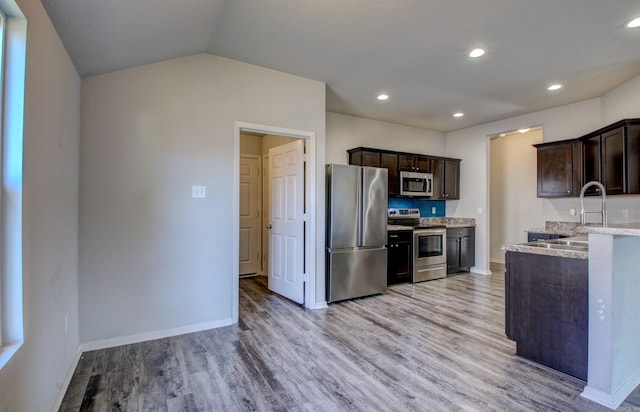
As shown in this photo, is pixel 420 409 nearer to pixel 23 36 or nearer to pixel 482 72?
pixel 23 36

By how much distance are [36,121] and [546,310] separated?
3.43 meters

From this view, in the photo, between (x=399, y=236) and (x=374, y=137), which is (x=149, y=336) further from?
(x=374, y=137)

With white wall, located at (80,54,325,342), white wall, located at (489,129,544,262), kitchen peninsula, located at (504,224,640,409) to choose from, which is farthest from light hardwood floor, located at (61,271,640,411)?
white wall, located at (489,129,544,262)

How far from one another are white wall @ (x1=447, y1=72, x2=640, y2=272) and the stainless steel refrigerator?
96.0 inches

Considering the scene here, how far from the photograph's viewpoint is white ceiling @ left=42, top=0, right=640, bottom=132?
2.18 m

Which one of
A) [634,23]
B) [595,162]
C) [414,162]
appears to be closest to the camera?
[634,23]

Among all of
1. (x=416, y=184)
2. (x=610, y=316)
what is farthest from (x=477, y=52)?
(x=416, y=184)

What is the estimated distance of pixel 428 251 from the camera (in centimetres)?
511

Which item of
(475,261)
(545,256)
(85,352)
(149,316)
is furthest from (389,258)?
(85,352)

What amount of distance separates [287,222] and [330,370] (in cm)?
212

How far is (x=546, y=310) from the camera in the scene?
91.3 inches

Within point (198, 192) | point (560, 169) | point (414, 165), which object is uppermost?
point (414, 165)

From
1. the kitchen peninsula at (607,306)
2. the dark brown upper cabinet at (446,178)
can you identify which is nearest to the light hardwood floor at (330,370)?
the kitchen peninsula at (607,306)

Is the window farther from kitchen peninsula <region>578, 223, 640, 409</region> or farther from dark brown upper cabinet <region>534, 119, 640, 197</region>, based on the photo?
dark brown upper cabinet <region>534, 119, 640, 197</region>
